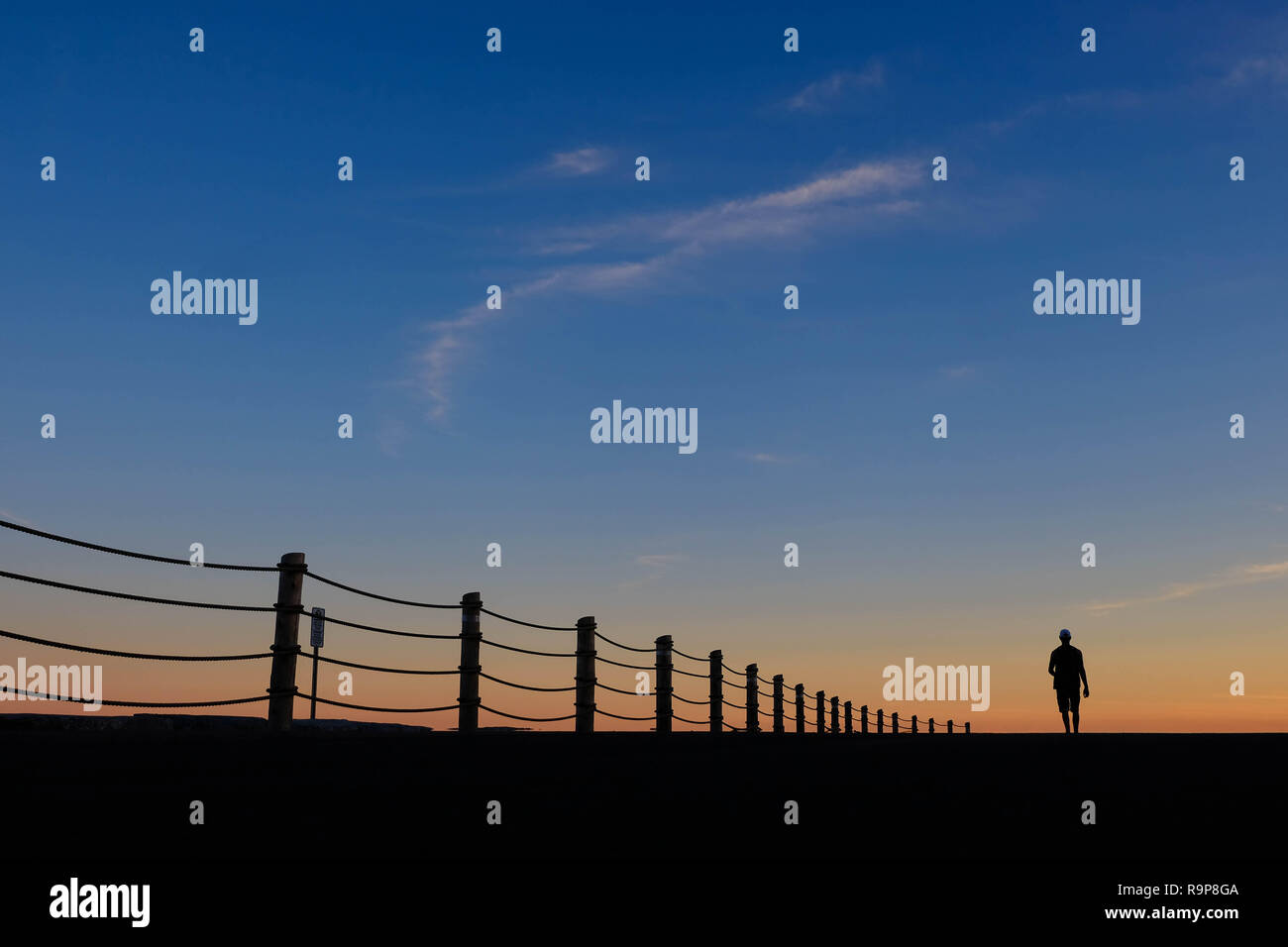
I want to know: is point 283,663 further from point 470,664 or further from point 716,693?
point 716,693

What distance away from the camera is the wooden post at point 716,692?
24375mm

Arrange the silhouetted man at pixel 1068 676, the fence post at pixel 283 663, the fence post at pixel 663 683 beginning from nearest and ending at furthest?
the fence post at pixel 283 663
the silhouetted man at pixel 1068 676
the fence post at pixel 663 683

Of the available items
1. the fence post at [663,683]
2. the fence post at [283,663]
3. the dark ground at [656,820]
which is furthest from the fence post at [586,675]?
the dark ground at [656,820]

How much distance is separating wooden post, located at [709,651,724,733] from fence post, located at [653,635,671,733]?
2.01 m

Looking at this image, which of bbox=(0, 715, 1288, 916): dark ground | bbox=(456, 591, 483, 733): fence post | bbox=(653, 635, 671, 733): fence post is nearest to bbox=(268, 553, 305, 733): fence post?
bbox=(456, 591, 483, 733): fence post

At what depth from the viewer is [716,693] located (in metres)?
24.7

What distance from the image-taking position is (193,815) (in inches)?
168

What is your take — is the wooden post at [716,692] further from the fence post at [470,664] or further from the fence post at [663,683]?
the fence post at [470,664]

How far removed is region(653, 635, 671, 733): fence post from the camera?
73.2ft

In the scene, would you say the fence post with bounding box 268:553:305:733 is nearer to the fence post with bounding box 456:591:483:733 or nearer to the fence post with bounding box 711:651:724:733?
the fence post with bounding box 456:591:483:733

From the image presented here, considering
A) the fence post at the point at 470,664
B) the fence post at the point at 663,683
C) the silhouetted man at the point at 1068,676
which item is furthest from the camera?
the fence post at the point at 663,683

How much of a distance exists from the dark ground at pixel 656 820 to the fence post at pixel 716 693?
16.8 metres
